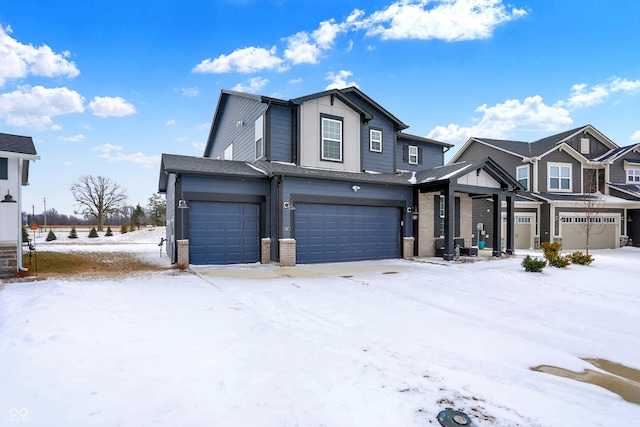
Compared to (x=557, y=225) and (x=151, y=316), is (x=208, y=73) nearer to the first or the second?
(x=151, y=316)

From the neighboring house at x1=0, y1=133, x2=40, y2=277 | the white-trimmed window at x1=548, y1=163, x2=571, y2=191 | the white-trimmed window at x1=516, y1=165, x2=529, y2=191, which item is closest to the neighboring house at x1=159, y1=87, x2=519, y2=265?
the neighboring house at x1=0, y1=133, x2=40, y2=277

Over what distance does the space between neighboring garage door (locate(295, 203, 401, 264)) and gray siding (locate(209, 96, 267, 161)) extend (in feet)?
15.3

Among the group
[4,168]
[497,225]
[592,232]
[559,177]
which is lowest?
[592,232]

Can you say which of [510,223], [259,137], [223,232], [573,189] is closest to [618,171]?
[573,189]

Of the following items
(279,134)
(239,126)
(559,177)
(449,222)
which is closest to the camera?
(449,222)

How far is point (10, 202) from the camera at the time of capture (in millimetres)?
9789

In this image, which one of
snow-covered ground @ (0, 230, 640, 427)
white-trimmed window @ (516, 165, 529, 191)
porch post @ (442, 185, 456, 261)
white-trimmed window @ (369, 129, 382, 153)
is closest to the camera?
snow-covered ground @ (0, 230, 640, 427)

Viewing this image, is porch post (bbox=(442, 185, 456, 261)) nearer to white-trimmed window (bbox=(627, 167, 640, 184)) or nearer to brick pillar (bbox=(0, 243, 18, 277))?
brick pillar (bbox=(0, 243, 18, 277))

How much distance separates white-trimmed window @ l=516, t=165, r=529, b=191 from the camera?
76.9ft

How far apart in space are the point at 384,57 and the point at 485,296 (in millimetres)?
18435

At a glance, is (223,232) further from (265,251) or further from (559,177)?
(559,177)

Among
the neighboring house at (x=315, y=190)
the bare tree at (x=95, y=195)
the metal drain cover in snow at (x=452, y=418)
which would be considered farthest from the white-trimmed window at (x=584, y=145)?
the bare tree at (x=95, y=195)

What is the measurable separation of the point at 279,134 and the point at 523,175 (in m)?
18.7

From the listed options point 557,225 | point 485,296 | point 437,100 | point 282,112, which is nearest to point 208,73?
point 282,112
